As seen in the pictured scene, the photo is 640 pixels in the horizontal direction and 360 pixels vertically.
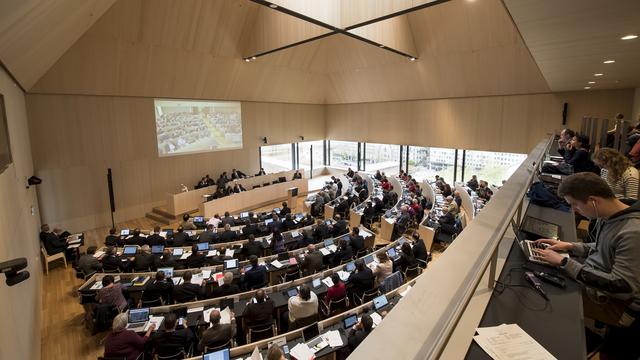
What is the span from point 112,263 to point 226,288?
341 centimetres

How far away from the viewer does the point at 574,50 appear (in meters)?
4.64

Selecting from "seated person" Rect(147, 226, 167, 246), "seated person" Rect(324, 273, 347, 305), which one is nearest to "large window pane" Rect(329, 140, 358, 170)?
"seated person" Rect(147, 226, 167, 246)

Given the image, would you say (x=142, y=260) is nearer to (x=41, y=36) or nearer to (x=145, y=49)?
(x=41, y=36)

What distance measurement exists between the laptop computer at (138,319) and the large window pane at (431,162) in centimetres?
1511

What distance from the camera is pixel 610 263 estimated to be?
1.73 meters

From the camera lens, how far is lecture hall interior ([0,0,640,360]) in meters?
1.80

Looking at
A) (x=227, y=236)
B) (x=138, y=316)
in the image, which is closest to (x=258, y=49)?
(x=227, y=236)

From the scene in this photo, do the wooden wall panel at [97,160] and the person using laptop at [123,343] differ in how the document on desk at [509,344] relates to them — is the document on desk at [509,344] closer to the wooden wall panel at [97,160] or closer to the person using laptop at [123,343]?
the person using laptop at [123,343]

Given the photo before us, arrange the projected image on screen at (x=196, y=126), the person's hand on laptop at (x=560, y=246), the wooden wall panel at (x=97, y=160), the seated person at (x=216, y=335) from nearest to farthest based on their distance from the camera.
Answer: the person's hand on laptop at (x=560, y=246) → the seated person at (x=216, y=335) → the wooden wall panel at (x=97, y=160) → the projected image on screen at (x=196, y=126)

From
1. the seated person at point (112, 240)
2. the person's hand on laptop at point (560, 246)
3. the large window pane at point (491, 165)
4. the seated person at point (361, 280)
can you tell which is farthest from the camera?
the large window pane at point (491, 165)

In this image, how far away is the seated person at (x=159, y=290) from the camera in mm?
6102

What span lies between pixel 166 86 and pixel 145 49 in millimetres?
2075

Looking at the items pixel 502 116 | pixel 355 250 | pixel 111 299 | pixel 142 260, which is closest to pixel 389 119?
pixel 502 116

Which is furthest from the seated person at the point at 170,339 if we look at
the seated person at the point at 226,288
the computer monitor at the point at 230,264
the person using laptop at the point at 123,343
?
the computer monitor at the point at 230,264
